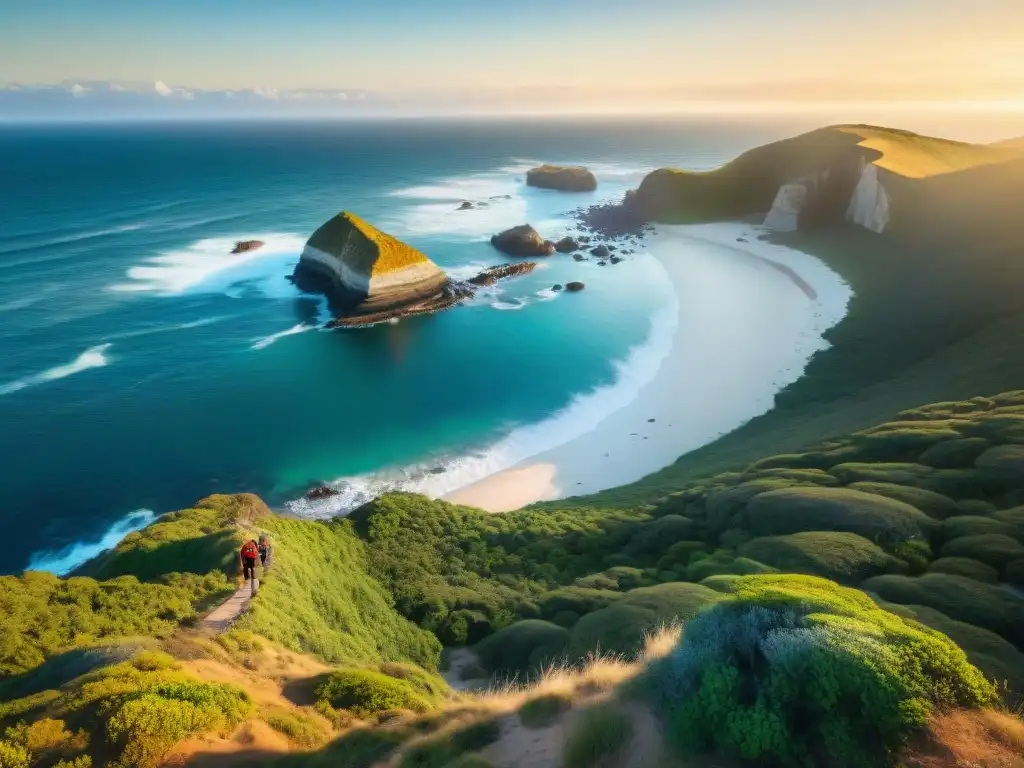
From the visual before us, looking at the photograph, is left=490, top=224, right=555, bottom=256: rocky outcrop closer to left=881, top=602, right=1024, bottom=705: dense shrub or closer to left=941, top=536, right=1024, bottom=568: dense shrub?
left=941, top=536, right=1024, bottom=568: dense shrub

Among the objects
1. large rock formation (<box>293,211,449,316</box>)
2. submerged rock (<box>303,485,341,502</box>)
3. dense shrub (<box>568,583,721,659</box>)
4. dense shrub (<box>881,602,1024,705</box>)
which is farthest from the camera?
large rock formation (<box>293,211,449,316</box>)

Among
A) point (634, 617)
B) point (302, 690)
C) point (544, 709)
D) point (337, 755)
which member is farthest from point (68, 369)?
point (544, 709)

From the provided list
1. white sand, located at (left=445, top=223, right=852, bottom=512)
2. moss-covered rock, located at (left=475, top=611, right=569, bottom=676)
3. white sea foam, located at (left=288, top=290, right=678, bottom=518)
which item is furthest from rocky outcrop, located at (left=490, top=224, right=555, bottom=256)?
moss-covered rock, located at (left=475, top=611, right=569, bottom=676)

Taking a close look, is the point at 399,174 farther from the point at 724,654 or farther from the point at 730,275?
the point at 724,654

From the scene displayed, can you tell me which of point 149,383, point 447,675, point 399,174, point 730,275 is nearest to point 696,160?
point 399,174

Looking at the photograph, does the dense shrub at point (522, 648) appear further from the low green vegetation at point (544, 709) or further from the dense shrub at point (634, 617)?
the low green vegetation at point (544, 709)

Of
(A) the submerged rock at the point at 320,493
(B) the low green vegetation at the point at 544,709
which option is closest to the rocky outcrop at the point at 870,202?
(A) the submerged rock at the point at 320,493

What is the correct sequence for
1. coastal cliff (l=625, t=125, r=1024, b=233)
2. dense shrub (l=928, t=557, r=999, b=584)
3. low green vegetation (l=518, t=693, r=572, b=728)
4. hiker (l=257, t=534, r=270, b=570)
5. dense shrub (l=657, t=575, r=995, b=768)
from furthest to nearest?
coastal cliff (l=625, t=125, r=1024, b=233) → hiker (l=257, t=534, r=270, b=570) → dense shrub (l=928, t=557, r=999, b=584) → low green vegetation (l=518, t=693, r=572, b=728) → dense shrub (l=657, t=575, r=995, b=768)
